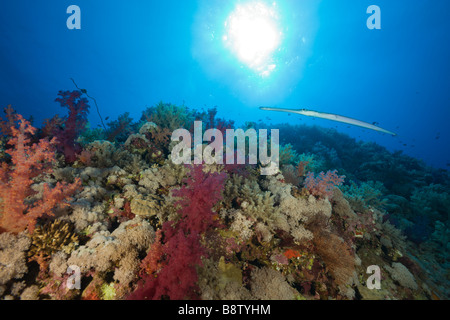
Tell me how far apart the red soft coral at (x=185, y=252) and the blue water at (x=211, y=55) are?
2089cm

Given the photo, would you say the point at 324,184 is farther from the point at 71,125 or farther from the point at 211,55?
the point at 211,55

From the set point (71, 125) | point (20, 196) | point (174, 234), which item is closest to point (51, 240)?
point (20, 196)

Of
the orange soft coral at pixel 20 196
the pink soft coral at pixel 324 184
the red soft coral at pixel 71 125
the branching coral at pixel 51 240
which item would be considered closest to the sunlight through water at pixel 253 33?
the red soft coral at pixel 71 125

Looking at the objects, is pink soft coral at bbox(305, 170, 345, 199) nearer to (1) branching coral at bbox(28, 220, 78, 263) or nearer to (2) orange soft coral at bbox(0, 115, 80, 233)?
(1) branching coral at bbox(28, 220, 78, 263)

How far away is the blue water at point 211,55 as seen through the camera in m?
37.4

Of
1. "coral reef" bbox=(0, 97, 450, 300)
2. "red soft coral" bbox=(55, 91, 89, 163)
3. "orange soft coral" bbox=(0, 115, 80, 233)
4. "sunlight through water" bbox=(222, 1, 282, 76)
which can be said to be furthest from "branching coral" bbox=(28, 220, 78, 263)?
Answer: "sunlight through water" bbox=(222, 1, 282, 76)

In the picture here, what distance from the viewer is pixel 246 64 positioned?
160ft

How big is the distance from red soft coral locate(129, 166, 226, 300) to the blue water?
20.9 meters

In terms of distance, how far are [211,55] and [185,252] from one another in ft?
193

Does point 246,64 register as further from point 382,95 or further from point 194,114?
point 382,95

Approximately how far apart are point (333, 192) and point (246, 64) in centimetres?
5264

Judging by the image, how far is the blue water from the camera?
37.4 m

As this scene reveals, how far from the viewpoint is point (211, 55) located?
51.1m
